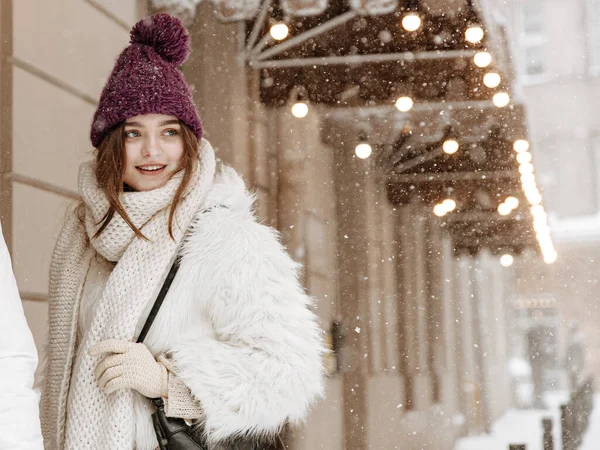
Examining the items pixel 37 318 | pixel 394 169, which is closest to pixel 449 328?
pixel 394 169

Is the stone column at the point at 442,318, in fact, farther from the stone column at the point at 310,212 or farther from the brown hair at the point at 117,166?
the brown hair at the point at 117,166

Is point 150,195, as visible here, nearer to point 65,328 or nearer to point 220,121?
point 65,328

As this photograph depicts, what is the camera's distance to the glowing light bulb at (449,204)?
13.8ft

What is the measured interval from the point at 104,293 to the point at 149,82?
2.05 feet

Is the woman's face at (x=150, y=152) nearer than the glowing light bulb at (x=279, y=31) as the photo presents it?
Yes

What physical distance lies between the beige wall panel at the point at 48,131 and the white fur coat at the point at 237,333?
1.64 m

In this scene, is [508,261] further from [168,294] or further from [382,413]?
[168,294]

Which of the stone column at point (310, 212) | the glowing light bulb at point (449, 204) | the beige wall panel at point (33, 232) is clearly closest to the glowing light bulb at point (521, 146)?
the glowing light bulb at point (449, 204)

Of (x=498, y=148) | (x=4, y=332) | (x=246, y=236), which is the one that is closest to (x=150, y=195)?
(x=246, y=236)

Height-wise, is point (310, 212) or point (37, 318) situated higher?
point (310, 212)

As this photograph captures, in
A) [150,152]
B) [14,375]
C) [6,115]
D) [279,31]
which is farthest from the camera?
[279,31]

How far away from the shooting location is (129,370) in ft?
7.57

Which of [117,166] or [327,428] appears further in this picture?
[327,428]

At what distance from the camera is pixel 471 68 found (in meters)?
4.25
